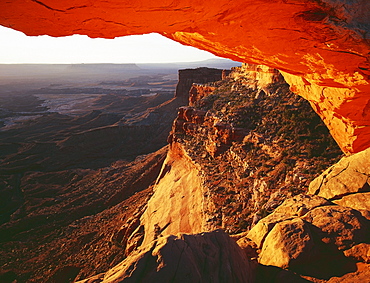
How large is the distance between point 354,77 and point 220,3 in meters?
5.02

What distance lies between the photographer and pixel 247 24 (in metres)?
6.24

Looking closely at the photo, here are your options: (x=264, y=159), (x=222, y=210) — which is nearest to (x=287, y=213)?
(x=222, y=210)

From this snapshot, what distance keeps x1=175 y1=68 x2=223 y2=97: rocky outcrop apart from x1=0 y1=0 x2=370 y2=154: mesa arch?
176 ft

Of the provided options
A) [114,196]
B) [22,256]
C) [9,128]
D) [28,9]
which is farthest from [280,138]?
[9,128]

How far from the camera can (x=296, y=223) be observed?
23.6 feet

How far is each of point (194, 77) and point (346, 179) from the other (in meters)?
64.3

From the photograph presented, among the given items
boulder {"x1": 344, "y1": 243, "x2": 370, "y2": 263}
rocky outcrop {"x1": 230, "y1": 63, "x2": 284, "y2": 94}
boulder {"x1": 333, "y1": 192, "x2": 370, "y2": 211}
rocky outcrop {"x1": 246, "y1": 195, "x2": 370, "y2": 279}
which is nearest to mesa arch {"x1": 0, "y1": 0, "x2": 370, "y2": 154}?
boulder {"x1": 333, "y1": 192, "x2": 370, "y2": 211}

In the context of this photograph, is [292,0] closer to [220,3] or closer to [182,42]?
[220,3]

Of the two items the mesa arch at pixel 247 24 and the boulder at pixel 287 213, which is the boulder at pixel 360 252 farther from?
the mesa arch at pixel 247 24

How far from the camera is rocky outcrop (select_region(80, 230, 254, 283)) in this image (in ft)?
18.0

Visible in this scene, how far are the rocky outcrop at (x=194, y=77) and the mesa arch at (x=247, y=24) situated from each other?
5375 centimetres

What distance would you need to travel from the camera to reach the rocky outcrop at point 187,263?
5488 millimetres

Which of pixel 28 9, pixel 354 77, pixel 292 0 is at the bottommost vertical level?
pixel 354 77

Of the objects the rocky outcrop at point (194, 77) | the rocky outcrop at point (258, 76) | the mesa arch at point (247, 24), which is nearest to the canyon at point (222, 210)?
the rocky outcrop at point (258, 76)
